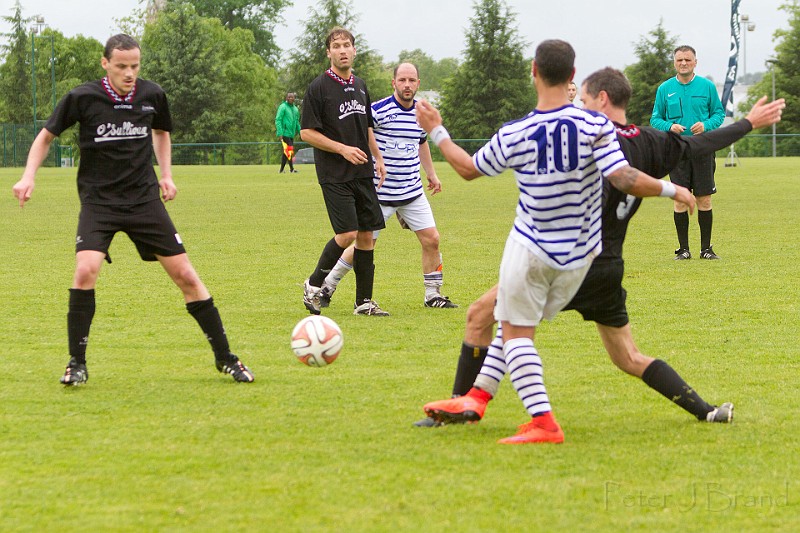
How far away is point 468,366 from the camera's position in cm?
554

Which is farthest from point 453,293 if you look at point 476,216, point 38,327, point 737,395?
point 476,216

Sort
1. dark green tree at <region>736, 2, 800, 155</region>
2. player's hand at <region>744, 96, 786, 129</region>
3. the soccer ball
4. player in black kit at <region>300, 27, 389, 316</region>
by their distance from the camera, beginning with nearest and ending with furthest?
player's hand at <region>744, 96, 786, 129</region> < the soccer ball < player in black kit at <region>300, 27, 389, 316</region> < dark green tree at <region>736, 2, 800, 155</region>

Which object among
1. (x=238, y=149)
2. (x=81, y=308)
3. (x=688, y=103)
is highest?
(x=688, y=103)

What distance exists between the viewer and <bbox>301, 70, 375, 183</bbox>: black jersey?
8.84 metres

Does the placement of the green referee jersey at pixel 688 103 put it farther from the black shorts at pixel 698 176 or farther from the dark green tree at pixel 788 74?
the dark green tree at pixel 788 74

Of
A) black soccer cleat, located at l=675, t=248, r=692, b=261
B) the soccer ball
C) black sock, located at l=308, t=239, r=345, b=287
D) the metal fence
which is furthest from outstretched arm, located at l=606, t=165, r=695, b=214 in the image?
the metal fence

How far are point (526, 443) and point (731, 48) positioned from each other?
34854 millimetres

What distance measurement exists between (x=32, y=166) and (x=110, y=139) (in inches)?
17.6

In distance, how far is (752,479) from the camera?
4492 millimetres

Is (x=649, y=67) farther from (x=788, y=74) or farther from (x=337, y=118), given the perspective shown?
(x=337, y=118)

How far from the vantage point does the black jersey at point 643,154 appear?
5.25 metres

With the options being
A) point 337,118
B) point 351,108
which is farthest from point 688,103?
point 337,118

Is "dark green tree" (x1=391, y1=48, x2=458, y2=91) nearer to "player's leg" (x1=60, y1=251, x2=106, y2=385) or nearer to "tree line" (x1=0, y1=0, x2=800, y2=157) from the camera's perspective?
"tree line" (x1=0, y1=0, x2=800, y2=157)

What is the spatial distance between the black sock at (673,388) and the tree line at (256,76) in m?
59.5
